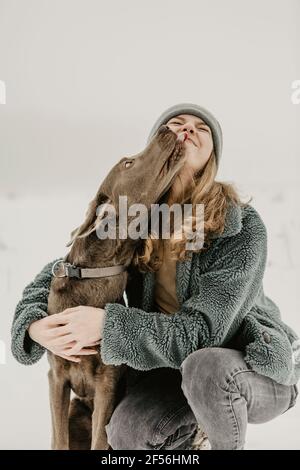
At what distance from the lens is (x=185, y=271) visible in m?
1.22

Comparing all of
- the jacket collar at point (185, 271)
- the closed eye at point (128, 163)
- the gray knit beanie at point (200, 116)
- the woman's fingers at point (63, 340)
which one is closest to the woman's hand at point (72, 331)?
the woman's fingers at point (63, 340)

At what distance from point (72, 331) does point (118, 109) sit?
0.58 metres

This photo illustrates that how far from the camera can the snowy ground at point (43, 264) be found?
1366mm

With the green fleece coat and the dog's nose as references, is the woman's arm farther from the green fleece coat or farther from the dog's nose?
the dog's nose

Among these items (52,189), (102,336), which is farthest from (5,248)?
(102,336)

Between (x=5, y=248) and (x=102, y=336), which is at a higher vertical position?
(x=5, y=248)

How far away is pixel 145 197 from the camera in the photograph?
115 cm

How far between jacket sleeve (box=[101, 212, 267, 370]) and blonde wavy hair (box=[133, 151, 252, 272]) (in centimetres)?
7

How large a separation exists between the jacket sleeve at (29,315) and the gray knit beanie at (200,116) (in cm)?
43

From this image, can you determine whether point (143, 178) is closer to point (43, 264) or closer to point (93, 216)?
point (93, 216)

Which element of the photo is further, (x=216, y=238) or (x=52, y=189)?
(x=52, y=189)

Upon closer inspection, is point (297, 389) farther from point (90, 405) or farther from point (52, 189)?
point (52, 189)

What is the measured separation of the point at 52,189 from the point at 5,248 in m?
0.19

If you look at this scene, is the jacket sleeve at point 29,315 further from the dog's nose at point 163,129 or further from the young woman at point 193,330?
the dog's nose at point 163,129
